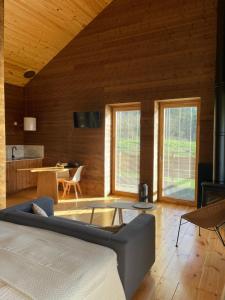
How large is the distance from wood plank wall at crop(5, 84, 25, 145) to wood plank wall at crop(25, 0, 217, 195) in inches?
8.3

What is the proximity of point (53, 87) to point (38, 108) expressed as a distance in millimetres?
714

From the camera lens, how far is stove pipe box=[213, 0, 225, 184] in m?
3.74

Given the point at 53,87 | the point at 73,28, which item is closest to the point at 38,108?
the point at 53,87

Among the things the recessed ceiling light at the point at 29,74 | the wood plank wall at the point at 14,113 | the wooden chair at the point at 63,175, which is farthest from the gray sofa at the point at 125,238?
the recessed ceiling light at the point at 29,74

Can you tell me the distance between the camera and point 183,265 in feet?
8.11

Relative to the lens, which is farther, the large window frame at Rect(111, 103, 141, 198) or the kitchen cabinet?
the kitchen cabinet

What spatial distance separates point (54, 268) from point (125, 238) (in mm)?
579

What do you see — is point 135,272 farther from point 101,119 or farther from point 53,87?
point 53,87

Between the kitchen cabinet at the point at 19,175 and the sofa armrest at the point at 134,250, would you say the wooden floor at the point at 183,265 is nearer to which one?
the sofa armrest at the point at 134,250

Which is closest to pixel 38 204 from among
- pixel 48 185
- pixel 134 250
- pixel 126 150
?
pixel 134 250

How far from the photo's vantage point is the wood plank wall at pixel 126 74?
4.29 metres

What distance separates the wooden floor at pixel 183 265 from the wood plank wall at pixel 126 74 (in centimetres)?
154

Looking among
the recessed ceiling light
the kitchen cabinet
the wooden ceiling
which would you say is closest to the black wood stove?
the wooden ceiling

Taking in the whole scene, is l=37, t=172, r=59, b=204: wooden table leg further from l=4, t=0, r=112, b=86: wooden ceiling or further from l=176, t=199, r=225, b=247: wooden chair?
l=176, t=199, r=225, b=247: wooden chair
